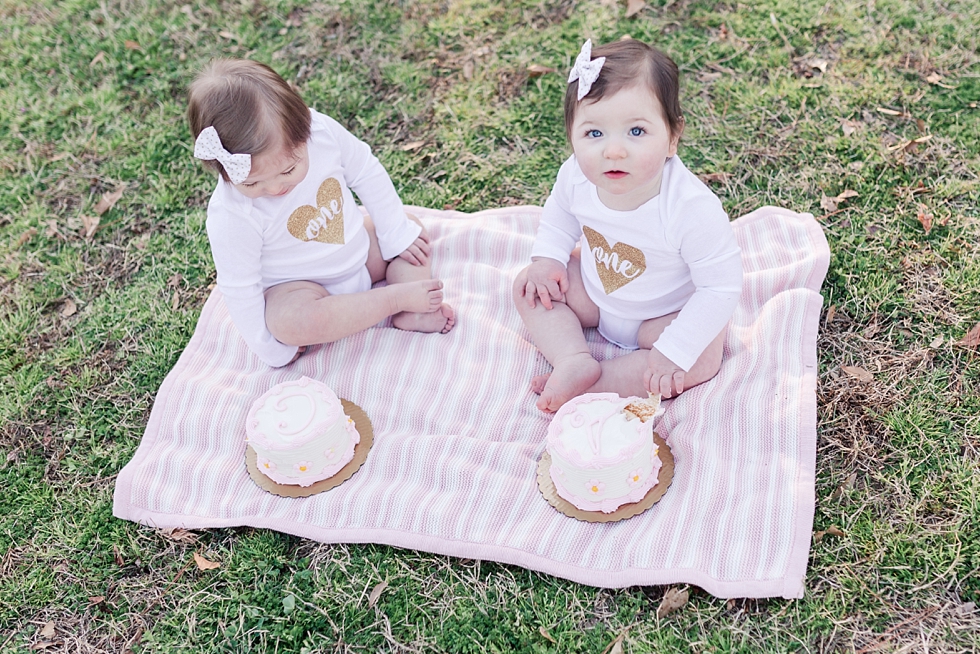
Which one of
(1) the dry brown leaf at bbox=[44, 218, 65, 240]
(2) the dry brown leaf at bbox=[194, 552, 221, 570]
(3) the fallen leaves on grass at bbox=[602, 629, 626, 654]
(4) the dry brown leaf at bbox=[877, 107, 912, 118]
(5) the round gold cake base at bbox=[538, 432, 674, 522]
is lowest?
(3) the fallen leaves on grass at bbox=[602, 629, 626, 654]

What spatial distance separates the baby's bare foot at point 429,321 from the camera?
3.64m

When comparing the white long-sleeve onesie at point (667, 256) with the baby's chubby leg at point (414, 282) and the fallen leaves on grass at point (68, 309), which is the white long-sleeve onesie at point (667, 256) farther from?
the fallen leaves on grass at point (68, 309)

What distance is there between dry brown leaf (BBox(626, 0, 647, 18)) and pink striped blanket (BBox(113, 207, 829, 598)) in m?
1.79

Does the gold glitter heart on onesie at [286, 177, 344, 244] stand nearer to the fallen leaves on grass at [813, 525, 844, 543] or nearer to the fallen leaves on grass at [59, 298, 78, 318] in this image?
the fallen leaves on grass at [59, 298, 78, 318]

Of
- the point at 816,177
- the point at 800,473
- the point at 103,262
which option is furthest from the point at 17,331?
the point at 816,177

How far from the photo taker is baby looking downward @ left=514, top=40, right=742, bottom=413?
2656mm

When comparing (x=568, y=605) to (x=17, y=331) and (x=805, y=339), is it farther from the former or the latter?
(x=17, y=331)

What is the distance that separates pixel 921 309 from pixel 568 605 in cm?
197

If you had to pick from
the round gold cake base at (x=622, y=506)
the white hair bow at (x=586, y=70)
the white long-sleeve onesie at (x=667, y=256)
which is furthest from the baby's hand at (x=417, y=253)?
the white hair bow at (x=586, y=70)

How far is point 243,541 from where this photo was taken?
3129 millimetres

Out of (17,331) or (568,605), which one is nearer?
(568,605)

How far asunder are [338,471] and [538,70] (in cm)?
273

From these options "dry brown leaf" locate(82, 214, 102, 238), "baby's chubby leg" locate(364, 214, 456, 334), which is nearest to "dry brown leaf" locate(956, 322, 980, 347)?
"baby's chubby leg" locate(364, 214, 456, 334)

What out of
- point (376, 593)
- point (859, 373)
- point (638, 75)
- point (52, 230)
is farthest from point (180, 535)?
point (859, 373)
